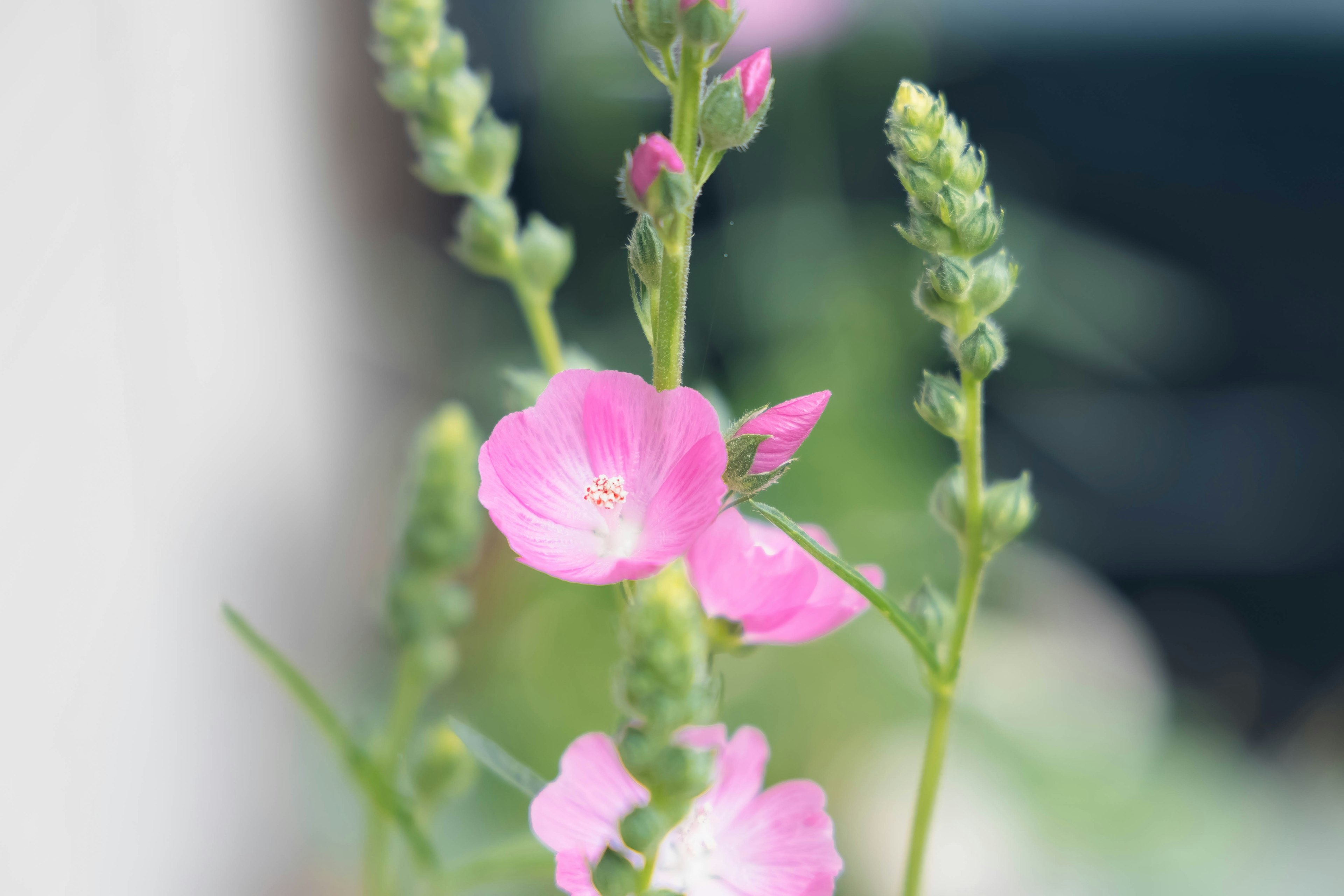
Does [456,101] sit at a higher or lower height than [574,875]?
higher

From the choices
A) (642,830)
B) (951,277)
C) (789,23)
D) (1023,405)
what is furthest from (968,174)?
(1023,405)

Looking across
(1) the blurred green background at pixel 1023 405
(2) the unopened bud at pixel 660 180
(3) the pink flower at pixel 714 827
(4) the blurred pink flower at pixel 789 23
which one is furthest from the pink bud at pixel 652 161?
(4) the blurred pink flower at pixel 789 23

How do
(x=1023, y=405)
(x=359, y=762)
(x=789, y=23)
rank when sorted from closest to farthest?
(x=359, y=762)
(x=789, y=23)
(x=1023, y=405)

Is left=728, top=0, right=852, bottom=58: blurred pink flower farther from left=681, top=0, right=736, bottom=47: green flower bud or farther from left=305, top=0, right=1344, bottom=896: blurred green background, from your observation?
left=681, top=0, right=736, bottom=47: green flower bud

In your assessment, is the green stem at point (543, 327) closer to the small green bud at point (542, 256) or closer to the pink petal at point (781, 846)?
the small green bud at point (542, 256)


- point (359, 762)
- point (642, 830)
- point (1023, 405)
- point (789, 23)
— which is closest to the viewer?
point (642, 830)

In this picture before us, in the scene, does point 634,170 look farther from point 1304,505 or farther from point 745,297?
point 1304,505

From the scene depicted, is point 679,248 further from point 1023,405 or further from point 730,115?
point 1023,405
